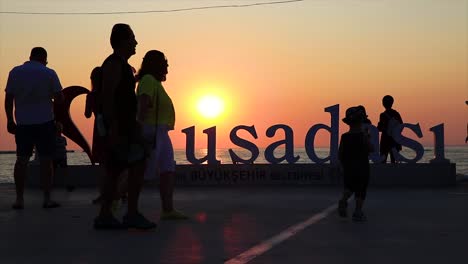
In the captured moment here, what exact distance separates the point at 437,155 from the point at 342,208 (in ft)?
21.4

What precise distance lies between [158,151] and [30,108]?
2.18 metres

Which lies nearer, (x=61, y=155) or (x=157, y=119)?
(x=157, y=119)

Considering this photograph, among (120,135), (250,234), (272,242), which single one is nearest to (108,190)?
(120,135)

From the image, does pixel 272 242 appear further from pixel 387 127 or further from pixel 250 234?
pixel 387 127

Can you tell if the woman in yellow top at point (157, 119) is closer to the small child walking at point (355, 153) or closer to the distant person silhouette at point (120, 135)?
the distant person silhouette at point (120, 135)

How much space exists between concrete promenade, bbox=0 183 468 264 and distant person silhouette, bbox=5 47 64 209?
2.45 feet

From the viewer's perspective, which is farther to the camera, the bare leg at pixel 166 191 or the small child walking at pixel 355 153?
the small child walking at pixel 355 153

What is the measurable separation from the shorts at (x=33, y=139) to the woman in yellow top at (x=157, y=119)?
6.10ft

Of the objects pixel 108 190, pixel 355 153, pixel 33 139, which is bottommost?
pixel 108 190

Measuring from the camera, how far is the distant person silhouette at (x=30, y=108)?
862 cm

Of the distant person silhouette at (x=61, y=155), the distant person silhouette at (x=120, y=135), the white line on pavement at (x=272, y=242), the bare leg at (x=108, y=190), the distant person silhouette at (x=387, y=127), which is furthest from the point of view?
the distant person silhouette at (x=387, y=127)

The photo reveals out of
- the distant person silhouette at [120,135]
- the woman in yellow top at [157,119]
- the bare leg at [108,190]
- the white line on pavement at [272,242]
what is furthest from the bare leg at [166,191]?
the white line on pavement at [272,242]

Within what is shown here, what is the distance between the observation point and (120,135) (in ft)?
21.2

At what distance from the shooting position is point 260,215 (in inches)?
312
